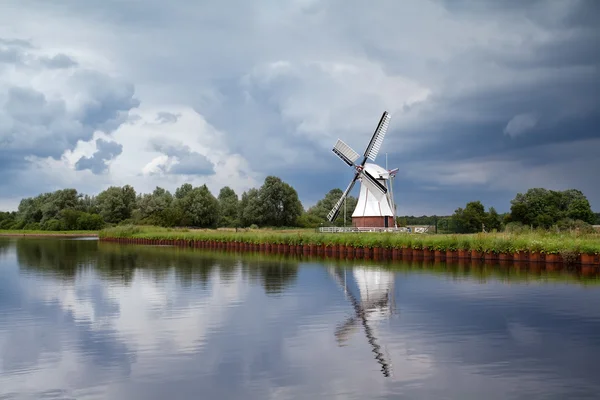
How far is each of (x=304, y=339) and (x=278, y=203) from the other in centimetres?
8281

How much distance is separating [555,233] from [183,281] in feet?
71.8

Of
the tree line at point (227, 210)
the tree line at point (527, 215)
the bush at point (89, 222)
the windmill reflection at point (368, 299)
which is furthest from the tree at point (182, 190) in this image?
the windmill reflection at point (368, 299)

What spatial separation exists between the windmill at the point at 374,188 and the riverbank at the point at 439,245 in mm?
10869

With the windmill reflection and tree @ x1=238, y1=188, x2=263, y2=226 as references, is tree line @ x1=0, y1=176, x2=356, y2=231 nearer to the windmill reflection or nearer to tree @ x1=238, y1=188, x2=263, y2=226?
tree @ x1=238, y1=188, x2=263, y2=226

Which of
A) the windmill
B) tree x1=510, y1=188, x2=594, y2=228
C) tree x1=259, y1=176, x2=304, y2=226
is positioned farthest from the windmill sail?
tree x1=259, y1=176, x2=304, y2=226

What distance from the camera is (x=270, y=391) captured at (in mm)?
8609

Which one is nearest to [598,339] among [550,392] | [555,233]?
[550,392]

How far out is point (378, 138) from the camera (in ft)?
181

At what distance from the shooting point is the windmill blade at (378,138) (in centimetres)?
5509

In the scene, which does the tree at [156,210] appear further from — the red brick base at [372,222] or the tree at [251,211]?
the red brick base at [372,222]

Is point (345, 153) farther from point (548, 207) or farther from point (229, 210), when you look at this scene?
point (229, 210)

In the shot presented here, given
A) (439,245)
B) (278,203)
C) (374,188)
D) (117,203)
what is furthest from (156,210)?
(439,245)

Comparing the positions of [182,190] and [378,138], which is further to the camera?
[182,190]

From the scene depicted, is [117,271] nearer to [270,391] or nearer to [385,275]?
[385,275]
